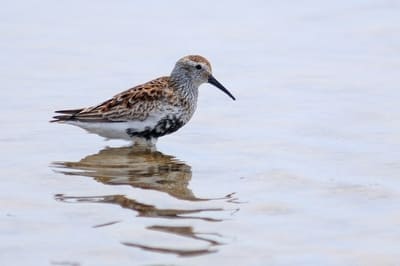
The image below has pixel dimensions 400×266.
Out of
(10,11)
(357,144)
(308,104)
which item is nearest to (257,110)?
(308,104)

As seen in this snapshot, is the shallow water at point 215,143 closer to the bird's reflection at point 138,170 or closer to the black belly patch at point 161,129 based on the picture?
the bird's reflection at point 138,170

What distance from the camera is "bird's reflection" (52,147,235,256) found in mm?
8453

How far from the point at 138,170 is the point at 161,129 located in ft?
4.37

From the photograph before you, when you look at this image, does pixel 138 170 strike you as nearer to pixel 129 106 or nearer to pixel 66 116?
pixel 66 116

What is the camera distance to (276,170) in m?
10.4

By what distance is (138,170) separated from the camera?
10812 mm

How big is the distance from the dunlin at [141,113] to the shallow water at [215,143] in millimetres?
218

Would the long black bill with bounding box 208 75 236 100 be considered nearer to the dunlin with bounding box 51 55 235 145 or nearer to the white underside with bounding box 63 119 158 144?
the dunlin with bounding box 51 55 235 145

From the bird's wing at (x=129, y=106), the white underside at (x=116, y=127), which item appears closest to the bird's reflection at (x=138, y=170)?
the white underside at (x=116, y=127)

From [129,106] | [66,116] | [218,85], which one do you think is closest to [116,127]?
[129,106]

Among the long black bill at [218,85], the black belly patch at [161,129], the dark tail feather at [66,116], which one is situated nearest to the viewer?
the dark tail feather at [66,116]

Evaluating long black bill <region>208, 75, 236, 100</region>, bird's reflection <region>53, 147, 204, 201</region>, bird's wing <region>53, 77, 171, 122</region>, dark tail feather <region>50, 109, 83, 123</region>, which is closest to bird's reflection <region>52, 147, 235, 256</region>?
bird's reflection <region>53, 147, 204, 201</region>

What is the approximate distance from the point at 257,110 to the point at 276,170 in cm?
231

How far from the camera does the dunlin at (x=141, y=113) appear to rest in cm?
1195
